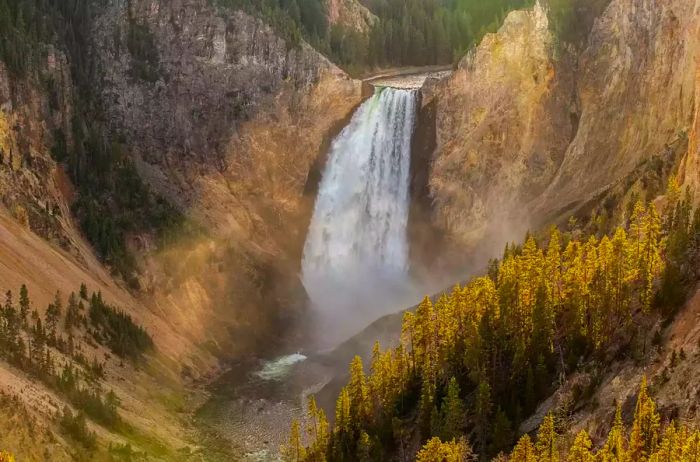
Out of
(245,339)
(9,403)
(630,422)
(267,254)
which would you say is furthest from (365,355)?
(630,422)

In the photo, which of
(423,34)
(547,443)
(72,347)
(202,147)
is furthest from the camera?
(423,34)

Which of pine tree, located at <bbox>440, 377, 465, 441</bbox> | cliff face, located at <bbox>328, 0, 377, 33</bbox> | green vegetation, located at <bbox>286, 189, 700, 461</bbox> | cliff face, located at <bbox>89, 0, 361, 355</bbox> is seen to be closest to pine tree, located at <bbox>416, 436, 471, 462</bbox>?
green vegetation, located at <bbox>286, 189, 700, 461</bbox>

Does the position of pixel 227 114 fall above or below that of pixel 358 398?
above

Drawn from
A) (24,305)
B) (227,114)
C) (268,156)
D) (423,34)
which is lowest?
(24,305)

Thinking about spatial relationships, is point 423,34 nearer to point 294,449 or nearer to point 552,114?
point 552,114

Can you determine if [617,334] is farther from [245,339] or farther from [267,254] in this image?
[267,254]

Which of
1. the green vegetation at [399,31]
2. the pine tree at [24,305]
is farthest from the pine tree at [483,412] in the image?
the green vegetation at [399,31]

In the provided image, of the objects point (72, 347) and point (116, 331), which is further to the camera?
point (116, 331)

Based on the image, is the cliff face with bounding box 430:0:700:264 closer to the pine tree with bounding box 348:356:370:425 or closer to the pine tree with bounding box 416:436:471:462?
the pine tree with bounding box 348:356:370:425

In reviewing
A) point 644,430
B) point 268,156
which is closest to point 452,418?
point 644,430
